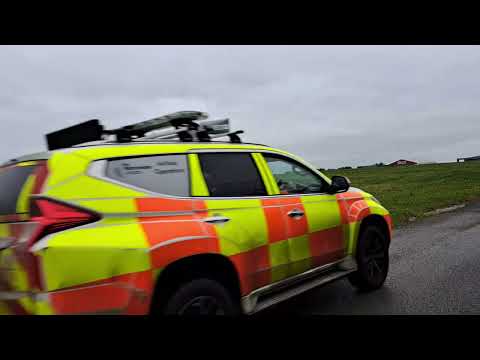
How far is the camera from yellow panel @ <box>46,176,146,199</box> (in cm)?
209

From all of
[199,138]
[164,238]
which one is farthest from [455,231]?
[164,238]

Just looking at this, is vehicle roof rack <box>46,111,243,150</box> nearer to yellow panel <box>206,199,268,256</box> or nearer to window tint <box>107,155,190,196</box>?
window tint <box>107,155,190,196</box>

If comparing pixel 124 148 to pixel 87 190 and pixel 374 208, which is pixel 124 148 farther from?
pixel 374 208

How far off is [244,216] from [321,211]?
112 cm

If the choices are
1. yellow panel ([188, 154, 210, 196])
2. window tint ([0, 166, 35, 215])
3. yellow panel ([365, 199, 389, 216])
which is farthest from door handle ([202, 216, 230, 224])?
yellow panel ([365, 199, 389, 216])

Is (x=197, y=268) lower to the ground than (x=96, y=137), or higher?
lower

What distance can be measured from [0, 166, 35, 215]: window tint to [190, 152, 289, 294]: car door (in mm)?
1108

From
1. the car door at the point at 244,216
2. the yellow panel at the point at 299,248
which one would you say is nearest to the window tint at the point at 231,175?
the car door at the point at 244,216

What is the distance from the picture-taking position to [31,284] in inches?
76.2

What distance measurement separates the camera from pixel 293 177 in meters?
3.78
